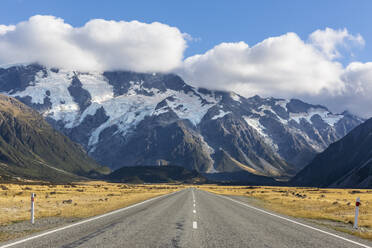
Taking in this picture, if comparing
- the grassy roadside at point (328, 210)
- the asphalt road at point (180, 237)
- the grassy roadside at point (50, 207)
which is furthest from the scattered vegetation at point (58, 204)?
the grassy roadside at point (328, 210)

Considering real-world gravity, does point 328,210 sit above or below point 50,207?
below

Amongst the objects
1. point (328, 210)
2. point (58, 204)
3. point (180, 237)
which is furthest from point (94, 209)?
point (328, 210)

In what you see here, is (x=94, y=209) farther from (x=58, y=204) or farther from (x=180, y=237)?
(x=180, y=237)

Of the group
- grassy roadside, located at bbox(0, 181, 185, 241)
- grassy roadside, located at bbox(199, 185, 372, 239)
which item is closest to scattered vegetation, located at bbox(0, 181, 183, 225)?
grassy roadside, located at bbox(0, 181, 185, 241)

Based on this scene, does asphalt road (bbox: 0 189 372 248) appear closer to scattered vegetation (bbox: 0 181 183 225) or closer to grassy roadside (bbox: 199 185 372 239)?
grassy roadside (bbox: 199 185 372 239)

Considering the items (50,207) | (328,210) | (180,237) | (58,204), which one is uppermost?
(180,237)

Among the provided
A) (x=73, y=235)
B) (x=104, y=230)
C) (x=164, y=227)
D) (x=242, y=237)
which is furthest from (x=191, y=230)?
(x=73, y=235)

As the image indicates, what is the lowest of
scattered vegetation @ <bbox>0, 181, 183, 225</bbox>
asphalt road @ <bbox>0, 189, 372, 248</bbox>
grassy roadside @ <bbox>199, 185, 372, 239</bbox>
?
grassy roadside @ <bbox>199, 185, 372, 239</bbox>

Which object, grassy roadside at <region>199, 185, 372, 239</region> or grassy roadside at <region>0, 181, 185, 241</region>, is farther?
grassy roadside at <region>199, 185, 372, 239</region>

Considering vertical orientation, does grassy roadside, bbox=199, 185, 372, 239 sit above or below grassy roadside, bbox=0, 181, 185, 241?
below

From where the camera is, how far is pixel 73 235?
15281 mm

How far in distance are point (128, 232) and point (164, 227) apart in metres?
2.39

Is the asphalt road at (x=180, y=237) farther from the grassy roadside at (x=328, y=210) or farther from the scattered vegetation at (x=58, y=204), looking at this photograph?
the scattered vegetation at (x=58, y=204)

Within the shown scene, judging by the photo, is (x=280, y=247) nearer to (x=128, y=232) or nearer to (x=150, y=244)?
(x=150, y=244)
